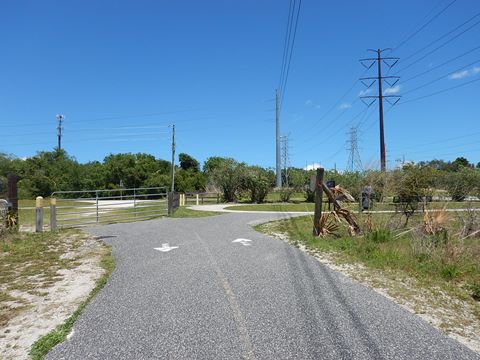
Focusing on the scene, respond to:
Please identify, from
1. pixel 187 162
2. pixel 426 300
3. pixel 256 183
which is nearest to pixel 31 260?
pixel 426 300

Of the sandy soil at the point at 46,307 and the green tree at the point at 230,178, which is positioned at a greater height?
the green tree at the point at 230,178

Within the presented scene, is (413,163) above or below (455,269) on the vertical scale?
above

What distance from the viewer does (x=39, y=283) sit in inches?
243

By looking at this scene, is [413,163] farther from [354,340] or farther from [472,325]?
[354,340]

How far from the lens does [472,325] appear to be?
4320 mm

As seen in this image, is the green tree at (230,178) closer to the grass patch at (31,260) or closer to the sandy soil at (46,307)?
the grass patch at (31,260)

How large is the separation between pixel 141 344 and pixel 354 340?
6.88ft

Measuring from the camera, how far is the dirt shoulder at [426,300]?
13.7ft

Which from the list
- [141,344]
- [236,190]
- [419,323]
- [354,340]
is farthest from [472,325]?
[236,190]

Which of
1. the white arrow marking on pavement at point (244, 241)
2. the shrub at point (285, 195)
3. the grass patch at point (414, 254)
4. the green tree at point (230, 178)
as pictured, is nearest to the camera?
the grass patch at point (414, 254)

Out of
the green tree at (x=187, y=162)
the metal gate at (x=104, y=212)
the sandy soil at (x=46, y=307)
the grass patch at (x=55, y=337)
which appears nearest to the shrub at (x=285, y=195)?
the metal gate at (x=104, y=212)

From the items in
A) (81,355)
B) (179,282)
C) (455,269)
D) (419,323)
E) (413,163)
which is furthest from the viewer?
(413,163)

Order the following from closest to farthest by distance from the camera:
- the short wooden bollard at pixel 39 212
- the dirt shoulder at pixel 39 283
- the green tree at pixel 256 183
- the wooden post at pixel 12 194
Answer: the dirt shoulder at pixel 39 283
the wooden post at pixel 12 194
the short wooden bollard at pixel 39 212
the green tree at pixel 256 183

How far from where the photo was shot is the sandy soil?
382cm
